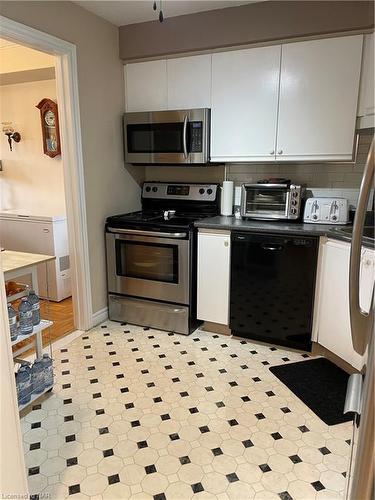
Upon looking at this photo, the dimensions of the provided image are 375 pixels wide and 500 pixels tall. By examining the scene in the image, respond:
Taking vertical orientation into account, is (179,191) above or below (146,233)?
above

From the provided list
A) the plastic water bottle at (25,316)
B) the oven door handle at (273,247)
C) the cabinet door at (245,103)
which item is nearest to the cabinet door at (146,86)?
the cabinet door at (245,103)

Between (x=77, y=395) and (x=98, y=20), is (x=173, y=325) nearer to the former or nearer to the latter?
(x=77, y=395)

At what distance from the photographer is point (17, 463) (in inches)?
48.6

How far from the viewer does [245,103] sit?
2.73 meters

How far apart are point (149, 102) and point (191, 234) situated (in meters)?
1.25

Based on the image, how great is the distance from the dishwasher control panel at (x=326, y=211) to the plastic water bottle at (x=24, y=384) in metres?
2.15

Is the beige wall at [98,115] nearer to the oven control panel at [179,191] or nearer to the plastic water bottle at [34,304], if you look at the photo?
the oven control panel at [179,191]

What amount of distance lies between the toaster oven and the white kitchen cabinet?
354 mm

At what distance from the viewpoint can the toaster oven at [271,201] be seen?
271 cm

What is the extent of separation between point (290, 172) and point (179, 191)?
1.00 m

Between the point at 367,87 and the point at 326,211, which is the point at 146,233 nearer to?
the point at 326,211

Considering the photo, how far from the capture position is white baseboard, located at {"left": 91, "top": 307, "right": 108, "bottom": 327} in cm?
307

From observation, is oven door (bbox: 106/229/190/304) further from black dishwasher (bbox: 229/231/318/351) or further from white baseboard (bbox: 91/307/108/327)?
black dishwasher (bbox: 229/231/318/351)

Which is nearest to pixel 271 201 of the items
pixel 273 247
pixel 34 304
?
pixel 273 247
